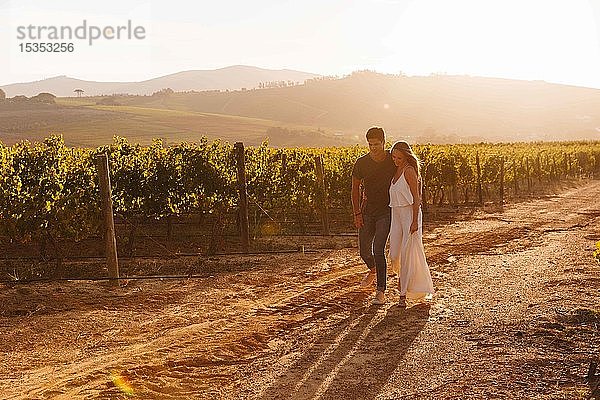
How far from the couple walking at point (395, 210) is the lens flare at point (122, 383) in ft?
11.6

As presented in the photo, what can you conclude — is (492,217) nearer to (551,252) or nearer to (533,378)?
(551,252)

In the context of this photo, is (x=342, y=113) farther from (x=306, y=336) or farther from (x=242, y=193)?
(x=306, y=336)

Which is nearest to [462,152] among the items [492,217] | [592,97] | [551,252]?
[492,217]

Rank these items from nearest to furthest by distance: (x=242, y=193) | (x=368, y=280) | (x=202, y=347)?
1. (x=202, y=347)
2. (x=368, y=280)
3. (x=242, y=193)

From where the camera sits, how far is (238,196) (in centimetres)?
1398

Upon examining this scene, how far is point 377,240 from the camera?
7973mm

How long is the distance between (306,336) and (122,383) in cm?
212

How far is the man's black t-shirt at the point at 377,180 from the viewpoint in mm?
8023

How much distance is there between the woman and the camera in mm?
7797

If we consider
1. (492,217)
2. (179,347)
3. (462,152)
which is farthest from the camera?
(462,152)

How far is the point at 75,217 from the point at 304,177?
7.00 meters

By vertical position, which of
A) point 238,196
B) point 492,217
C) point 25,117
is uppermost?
point 25,117

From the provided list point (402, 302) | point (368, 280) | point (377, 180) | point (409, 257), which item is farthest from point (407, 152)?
point (368, 280)

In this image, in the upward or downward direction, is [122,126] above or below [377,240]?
above
